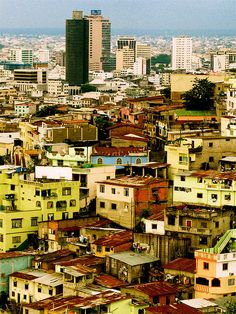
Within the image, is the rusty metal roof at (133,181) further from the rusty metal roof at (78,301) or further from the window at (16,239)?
the rusty metal roof at (78,301)

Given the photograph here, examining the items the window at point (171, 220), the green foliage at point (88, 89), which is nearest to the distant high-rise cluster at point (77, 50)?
the green foliage at point (88, 89)

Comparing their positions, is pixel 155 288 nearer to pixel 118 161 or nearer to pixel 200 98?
pixel 118 161

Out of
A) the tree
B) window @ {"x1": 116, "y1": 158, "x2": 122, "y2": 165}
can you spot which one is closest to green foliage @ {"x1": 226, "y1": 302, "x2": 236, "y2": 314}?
window @ {"x1": 116, "y1": 158, "x2": 122, "y2": 165}

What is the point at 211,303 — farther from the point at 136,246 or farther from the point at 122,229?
the point at 122,229

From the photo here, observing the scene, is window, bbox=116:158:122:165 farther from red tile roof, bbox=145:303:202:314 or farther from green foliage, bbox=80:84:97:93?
green foliage, bbox=80:84:97:93

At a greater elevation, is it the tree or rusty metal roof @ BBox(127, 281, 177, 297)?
A: the tree

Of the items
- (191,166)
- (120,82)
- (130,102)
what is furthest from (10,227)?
(120,82)

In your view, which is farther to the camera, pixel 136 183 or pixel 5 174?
pixel 5 174
